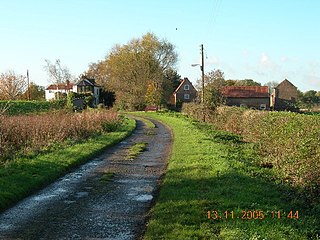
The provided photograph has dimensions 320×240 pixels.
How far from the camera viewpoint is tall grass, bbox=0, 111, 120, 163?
16000 mm

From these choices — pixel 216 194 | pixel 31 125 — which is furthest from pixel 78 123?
pixel 216 194

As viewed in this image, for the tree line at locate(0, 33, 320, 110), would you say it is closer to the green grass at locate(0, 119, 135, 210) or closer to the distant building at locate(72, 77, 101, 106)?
the distant building at locate(72, 77, 101, 106)

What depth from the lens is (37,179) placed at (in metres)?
11.2

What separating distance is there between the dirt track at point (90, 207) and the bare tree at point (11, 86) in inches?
2528

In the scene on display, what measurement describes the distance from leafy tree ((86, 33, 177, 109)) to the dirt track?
2360 inches

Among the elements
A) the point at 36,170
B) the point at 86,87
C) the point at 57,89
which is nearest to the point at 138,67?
→ the point at 86,87

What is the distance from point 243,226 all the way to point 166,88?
224ft

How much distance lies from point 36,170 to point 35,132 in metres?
6.77

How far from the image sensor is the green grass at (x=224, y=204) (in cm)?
668

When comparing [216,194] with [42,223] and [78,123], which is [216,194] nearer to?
[42,223]

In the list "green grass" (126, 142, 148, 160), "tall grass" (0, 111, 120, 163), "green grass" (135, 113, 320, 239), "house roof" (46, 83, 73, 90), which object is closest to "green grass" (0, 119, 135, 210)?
"tall grass" (0, 111, 120, 163)
